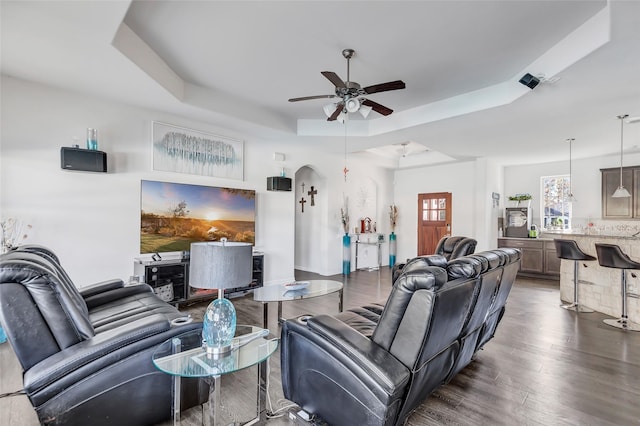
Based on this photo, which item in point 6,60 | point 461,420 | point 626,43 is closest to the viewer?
point 461,420

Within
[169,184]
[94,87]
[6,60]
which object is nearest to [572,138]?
[169,184]

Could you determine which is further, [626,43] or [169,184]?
[169,184]

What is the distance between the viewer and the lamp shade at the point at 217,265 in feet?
5.18

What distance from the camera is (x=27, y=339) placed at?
5.27 feet

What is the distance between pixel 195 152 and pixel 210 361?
3.73 m

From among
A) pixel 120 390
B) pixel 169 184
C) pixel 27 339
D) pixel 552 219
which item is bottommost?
pixel 120 390

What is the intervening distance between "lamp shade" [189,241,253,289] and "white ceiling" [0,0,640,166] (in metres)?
1.92

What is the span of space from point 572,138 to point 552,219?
266cm

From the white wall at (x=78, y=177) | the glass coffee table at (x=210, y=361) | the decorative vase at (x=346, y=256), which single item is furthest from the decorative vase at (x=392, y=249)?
the glass coffee table at (x=210, y=361)

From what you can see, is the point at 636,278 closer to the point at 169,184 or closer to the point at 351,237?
the point at 351,237

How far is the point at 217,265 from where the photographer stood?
62.1 inches

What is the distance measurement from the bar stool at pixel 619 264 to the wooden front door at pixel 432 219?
381cm

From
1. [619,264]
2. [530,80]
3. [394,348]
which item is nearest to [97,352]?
[394,348]

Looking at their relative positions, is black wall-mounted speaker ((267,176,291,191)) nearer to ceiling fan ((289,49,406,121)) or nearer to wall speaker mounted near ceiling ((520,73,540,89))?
ceiling fan ((289,49,406,121))
